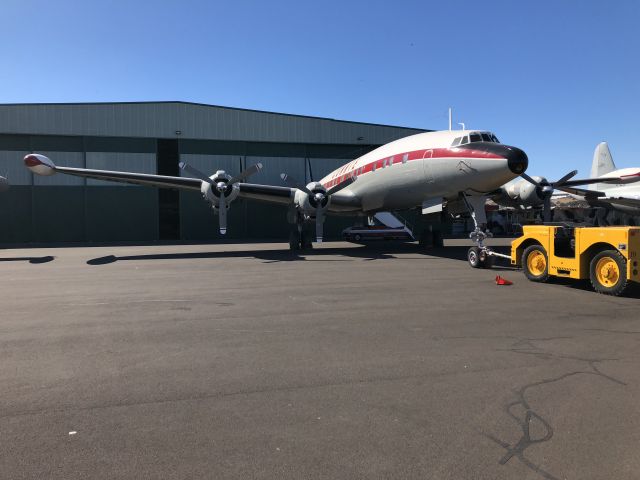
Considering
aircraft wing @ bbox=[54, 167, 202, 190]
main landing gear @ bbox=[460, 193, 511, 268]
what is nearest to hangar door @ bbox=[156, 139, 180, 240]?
aircraft wing @ bbox=[54, 167, 202, 190]

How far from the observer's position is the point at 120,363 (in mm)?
5117

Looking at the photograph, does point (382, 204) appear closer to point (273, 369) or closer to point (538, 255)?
point (538, 255)

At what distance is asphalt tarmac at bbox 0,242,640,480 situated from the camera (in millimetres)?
3027

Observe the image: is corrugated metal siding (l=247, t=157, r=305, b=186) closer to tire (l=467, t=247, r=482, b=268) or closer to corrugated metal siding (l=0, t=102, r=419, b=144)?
corrugated metal siding (l=0, t=102, r=419, b=144)

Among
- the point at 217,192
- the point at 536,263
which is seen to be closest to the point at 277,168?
the point at 217,192

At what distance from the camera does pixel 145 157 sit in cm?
3406

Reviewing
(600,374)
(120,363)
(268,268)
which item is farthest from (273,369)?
(268,268)

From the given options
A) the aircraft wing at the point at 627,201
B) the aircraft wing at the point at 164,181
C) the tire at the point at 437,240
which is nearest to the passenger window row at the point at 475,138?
the aircraft wing at the point at 164,181

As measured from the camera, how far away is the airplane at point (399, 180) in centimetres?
1421

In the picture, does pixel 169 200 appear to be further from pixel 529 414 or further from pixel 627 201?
pixel 529 414

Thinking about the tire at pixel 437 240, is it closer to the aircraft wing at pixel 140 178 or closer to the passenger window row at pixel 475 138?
the passenger window row at pixel 475 138

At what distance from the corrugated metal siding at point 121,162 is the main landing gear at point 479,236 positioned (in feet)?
86.0

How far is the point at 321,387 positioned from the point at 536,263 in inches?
362

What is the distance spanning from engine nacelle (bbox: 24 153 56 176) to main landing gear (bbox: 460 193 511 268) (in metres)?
17.9
